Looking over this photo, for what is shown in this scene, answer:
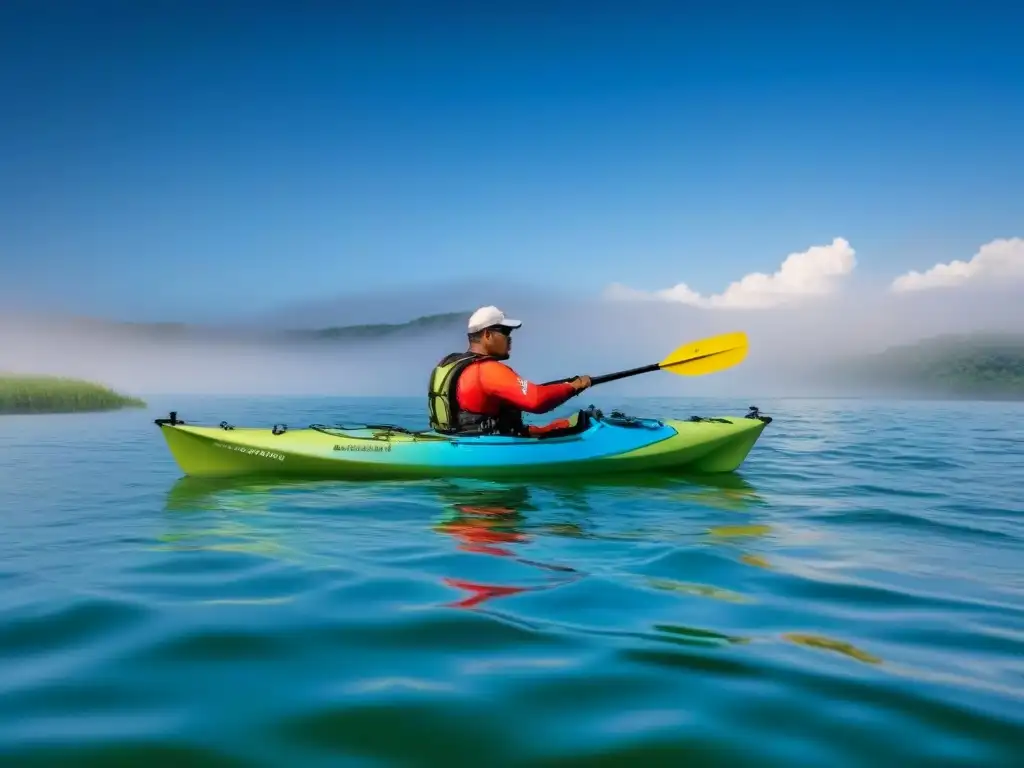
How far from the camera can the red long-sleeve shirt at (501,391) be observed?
8273 mm

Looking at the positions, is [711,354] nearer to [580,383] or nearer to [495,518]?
[580,383]

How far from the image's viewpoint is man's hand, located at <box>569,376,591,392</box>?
871cm

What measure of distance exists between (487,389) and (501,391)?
196mm

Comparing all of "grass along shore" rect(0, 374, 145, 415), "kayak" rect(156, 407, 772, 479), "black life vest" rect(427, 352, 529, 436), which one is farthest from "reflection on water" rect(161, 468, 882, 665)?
"grass along shore" rect(0, 374, 145, 415)

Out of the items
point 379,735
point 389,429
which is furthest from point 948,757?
point 389,429

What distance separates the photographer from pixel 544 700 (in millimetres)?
2561

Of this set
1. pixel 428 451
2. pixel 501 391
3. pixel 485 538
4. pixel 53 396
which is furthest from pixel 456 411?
pixel 53 396

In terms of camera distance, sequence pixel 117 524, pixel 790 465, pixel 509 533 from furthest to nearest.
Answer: pixel 790 465 → pixel 117 524 → pixel 509 533

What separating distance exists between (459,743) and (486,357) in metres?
6.42

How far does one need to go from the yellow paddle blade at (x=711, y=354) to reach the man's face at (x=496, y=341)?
2.99 m

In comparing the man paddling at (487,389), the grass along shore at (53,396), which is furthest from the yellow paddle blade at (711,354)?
the grass along shore at (53,396)

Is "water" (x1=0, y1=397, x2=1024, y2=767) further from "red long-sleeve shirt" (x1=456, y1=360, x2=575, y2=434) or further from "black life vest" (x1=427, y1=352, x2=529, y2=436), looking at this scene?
"black life vest" (x1=427, y1=352, x2=529, y2=436)

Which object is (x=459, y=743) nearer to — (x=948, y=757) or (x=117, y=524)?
(x=948, y=757)

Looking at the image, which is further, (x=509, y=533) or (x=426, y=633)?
(x=509, y=533)
